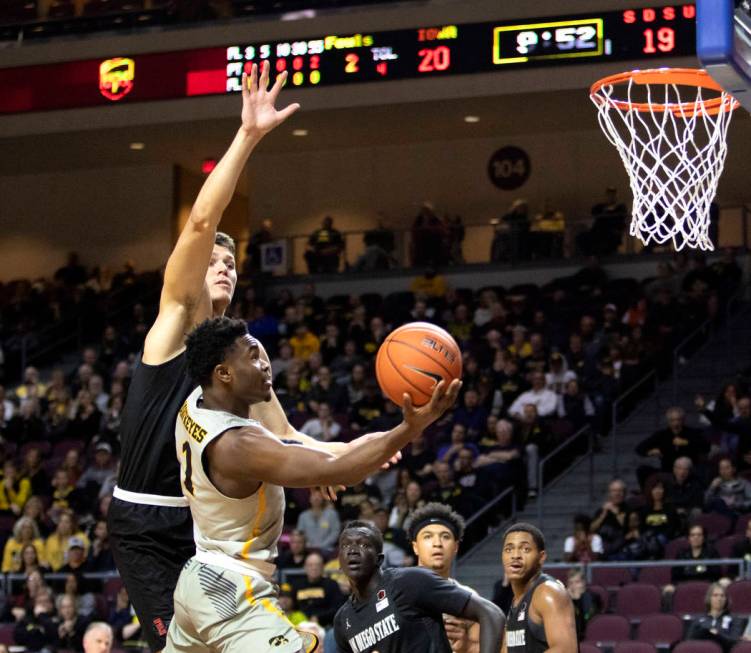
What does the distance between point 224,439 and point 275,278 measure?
15155mm

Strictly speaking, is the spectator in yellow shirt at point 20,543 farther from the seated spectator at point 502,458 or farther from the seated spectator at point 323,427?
the seated spectator at point 502,458

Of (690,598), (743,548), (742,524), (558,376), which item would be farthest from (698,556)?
(558,376)

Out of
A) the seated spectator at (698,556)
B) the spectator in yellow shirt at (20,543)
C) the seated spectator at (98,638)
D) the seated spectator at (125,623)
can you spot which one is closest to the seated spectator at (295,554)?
the seated spectator at (125,623)

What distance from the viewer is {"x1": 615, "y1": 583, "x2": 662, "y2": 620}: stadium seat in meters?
10.1

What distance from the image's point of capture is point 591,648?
912cm

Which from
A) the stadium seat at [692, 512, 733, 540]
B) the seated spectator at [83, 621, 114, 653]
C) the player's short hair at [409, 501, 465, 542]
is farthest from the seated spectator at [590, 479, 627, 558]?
the player's short hair at [409, 501, 465, 542]

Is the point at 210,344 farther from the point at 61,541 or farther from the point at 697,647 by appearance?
the point at 61,541

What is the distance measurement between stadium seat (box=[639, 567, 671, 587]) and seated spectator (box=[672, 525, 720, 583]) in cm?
10

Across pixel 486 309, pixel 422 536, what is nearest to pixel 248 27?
pixel 486 309

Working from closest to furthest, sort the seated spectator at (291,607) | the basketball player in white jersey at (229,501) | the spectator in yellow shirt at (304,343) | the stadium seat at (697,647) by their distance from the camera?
the basketball player in white jersey at (229,501), the stadium seat at (697,647), the seated spectator at (291,607), the spectator in yellow shirt at (304,343)

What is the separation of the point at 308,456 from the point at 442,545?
7.39ft

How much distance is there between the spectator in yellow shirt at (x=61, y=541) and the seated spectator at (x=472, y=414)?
3.66 metres

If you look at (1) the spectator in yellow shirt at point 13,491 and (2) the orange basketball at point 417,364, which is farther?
(1) the spectator in yellow shirt at point 13,491

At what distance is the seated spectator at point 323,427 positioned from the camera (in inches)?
538
